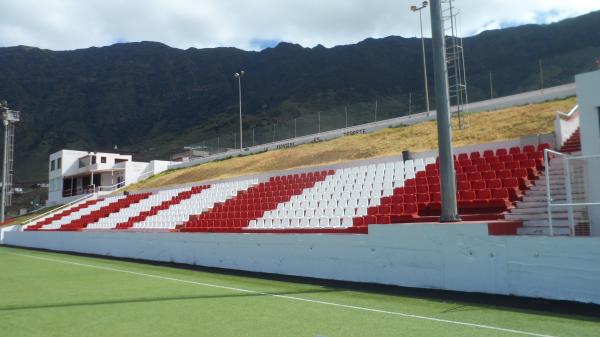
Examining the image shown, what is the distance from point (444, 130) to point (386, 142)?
1734cm

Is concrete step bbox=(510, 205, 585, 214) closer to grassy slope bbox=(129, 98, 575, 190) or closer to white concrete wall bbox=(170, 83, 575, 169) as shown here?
grassy slope bbox=(129, 98, 575, 190)

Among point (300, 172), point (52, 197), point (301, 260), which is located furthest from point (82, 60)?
point (301, 260)

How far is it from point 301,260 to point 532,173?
245 inches

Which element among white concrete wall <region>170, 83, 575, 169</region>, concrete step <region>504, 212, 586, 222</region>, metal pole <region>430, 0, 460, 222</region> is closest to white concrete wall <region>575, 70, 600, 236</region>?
concrete step <region>504, 212, 586, 222</region>

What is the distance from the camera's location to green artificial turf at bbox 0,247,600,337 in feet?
19.3

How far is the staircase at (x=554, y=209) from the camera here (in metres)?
8.64

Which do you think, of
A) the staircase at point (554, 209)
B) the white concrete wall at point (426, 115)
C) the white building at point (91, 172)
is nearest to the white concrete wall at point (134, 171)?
the white building at point (91, 172)

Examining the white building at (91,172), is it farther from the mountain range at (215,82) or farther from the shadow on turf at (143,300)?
the mountain range at (215,82)

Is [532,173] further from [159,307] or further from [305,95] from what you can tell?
[305,95]

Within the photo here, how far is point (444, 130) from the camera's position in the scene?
9.09 m

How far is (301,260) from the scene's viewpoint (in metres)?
11.6

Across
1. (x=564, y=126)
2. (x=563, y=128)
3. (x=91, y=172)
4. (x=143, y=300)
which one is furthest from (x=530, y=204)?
(x=91, y=172)

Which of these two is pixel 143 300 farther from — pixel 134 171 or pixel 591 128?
pixel 134 171

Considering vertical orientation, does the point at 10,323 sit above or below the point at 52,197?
below
